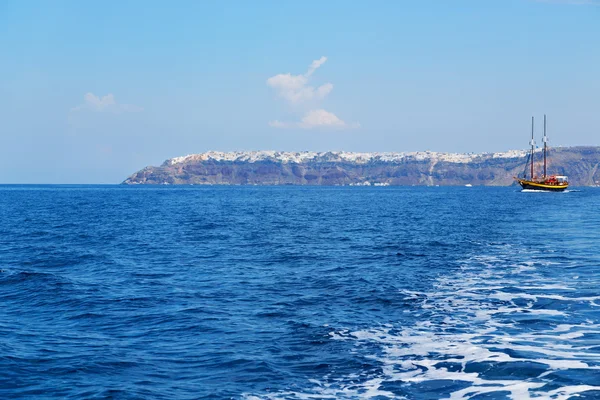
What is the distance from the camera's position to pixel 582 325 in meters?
21.5

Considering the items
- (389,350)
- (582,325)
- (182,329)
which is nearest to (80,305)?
(182,329)

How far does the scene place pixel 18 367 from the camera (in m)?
17.4

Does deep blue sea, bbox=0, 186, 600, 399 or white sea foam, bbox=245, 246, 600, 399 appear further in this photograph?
deep blue sea, bbox=0, 186, 600, 399

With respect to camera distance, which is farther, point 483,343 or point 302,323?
point 302,323

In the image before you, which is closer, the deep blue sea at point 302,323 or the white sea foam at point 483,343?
the white sea foam at point 483,343

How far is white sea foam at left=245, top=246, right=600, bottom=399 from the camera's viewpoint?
50.8 feet

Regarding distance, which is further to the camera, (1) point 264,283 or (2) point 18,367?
(1) point 264,283

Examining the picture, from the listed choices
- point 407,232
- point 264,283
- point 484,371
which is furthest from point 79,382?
point 407,232

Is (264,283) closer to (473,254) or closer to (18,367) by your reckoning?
(18,367)

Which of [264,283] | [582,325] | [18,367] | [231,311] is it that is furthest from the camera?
[264,283]

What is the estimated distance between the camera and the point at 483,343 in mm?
19359

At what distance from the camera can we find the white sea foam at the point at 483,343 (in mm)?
15469

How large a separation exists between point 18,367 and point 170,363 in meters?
4.29

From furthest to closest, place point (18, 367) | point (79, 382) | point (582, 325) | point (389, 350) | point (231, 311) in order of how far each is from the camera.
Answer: point (231, 311) → point (582, 325) → point (389, 350) → point (18, 367) → point (79, 382)
